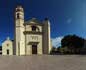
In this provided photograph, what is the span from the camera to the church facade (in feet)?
145

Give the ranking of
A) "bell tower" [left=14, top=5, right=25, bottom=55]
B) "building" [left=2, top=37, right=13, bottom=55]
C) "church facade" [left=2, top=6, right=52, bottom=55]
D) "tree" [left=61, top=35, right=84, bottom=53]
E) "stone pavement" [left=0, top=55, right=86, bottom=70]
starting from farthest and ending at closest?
"tree" [left=61, top=35, right=84, bottom=53], "building" [left=2, top=37, right=13, bottom=55], "church facade" [left=2, top=6, right=52, bottom=55], "bell tower" [left=14, top=5, right=25, bottom=55], "stone pavement" [left=0, top=55, right=86, bottom=70]

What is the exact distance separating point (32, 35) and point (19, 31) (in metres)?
3.65

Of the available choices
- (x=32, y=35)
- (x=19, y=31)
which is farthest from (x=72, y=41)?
(x=19, y=31)

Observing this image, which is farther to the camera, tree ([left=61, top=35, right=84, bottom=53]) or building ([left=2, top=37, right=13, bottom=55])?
tree ([left=61, top=35, right=84, bottom=53])

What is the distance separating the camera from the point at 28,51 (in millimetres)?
45031

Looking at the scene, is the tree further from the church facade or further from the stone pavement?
the stone pavement

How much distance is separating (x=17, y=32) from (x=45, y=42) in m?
6.93

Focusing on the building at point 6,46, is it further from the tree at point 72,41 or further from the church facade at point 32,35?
the tree at point 72,41

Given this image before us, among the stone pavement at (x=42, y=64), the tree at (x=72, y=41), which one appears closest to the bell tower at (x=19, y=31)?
the tree at (x=72, y=41)

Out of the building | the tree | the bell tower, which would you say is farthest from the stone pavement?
the tree

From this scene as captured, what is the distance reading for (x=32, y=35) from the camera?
151 ft

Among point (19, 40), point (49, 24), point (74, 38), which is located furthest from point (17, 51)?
point (74, 38)

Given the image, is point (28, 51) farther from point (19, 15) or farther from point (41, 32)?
point (19, 15)

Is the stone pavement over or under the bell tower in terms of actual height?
under
